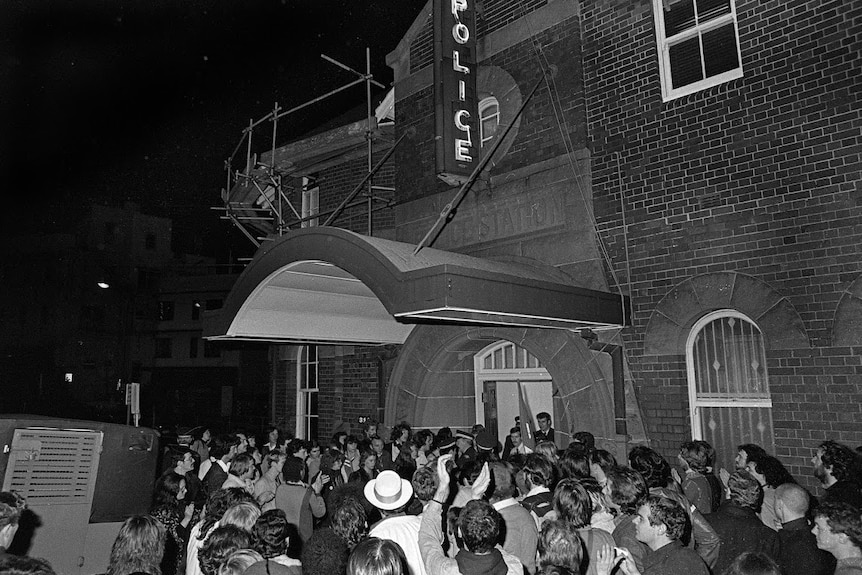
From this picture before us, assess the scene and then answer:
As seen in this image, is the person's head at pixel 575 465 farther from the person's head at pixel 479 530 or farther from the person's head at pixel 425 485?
the person's head at pixel 479 530

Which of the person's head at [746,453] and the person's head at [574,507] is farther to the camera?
the person's head at [746,453]

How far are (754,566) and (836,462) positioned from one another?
10.3 feet

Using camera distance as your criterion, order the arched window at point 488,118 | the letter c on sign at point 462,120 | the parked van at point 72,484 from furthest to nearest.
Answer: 1. the arched window at point 488,118
2. the letter c on sign at point 462,120
3. the parked van at point 72,484

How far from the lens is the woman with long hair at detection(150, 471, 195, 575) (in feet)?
19.4

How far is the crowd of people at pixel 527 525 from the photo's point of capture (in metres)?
3.78

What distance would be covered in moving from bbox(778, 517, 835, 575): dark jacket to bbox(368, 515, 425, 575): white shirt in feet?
8.49

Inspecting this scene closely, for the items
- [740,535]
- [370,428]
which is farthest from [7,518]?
[370,428]

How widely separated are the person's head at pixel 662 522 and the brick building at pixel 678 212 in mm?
3951

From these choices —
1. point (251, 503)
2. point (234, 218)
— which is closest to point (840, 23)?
point (251, 503)

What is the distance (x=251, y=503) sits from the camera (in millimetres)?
4633

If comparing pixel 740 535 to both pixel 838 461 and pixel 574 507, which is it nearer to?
pixel 574 507

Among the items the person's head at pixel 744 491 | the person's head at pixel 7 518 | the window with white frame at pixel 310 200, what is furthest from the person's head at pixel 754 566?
the window with white frame at pixel 310 200

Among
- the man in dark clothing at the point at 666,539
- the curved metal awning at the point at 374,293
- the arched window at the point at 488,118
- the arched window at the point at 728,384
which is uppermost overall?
the arched window at the point at 488,118

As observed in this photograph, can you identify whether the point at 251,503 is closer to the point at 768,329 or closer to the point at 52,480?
the point at 52,480
